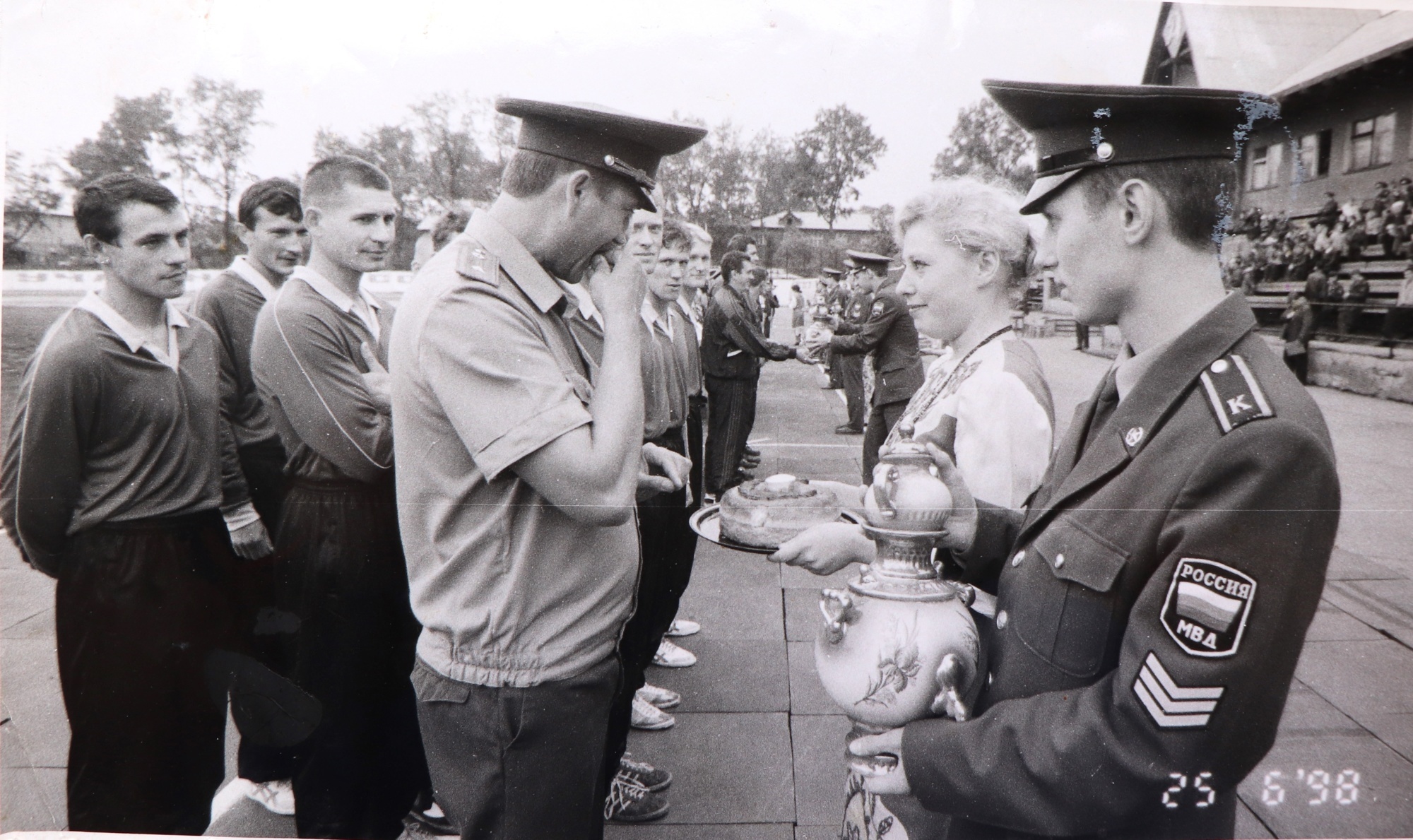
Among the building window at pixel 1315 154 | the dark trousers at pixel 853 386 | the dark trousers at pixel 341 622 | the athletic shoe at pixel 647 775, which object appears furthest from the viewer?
the dark trousers at pixel 853 386

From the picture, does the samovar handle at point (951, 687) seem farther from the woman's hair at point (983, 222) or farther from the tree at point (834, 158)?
the tree at point (834, 158)

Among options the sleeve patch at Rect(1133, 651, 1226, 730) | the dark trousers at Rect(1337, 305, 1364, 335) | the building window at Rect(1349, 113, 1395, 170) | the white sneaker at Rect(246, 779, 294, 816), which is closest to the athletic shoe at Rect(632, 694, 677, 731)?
the white sneaker at Rect(246, 779, 294, 816)

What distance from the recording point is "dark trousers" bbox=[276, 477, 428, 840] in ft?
7.47

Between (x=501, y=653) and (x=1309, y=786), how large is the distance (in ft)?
6.40

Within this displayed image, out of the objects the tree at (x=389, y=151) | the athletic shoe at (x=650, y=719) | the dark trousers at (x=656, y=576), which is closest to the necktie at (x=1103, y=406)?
the dark trousers at (x=656, y=576)

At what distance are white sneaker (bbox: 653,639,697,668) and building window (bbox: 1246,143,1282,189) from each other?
265 centimetres

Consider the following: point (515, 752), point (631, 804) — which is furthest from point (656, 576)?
point (515, 752)

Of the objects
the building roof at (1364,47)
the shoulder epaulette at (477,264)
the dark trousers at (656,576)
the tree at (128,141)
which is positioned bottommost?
the dark trousers at (656,576)

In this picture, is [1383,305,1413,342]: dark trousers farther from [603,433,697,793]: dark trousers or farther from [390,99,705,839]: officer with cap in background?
[603,433,697,793]: dark trousers

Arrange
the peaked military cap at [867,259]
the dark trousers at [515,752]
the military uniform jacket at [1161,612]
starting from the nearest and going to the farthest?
the military uniform jacket at [1161,612]
the dark trousers at [515,752]
the peaked military cap at [867,259]

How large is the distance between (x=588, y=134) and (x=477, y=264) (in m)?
0.33

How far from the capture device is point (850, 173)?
227 cm

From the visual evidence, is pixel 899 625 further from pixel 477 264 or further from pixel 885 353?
pixel 885 353

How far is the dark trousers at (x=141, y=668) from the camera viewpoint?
2.08 m
